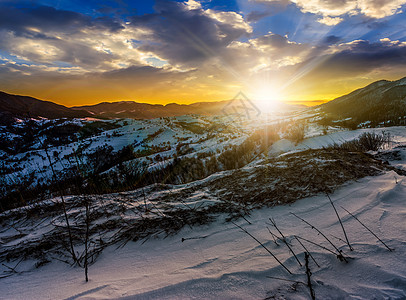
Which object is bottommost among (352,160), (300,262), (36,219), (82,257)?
(36,219)

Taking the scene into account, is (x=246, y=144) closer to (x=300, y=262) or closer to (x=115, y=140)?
(x=300, y=262)

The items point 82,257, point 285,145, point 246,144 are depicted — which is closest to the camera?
point 82,257

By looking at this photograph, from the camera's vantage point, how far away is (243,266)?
4.06ft

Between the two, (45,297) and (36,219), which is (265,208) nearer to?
(45,297)

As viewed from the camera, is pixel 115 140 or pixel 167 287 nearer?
pixel 167 287

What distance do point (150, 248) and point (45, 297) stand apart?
2.39ft

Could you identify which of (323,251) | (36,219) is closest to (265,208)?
(323,251)

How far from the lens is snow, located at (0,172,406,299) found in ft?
3.22

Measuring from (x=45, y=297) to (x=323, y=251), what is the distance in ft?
6.09

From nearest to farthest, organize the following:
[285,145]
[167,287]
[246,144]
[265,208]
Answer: [167,287] → [265,208] → [285,145] → [246,144]

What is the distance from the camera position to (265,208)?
2.16 meters

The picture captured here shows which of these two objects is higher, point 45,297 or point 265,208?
point 265,208

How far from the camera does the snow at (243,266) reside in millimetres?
980

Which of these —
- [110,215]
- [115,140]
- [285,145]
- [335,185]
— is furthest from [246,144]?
[115,140]
